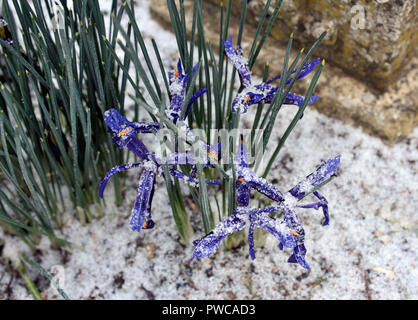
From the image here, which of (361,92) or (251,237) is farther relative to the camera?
(361,92)

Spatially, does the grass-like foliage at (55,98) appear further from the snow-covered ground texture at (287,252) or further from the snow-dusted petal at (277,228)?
the snow-dusted petal at (277,228)

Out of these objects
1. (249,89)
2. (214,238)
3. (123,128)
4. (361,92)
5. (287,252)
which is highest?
(361,92)

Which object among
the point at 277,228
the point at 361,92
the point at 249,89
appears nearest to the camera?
the point at 277,228

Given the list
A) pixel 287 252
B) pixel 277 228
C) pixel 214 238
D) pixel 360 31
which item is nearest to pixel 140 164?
pixel 214 238

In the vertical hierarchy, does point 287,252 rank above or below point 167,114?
below

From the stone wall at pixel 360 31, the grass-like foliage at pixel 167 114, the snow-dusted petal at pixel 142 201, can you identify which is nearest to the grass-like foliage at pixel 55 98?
the grass-like foliage at pixel 167 114

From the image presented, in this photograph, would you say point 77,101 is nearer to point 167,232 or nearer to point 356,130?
point 167,232

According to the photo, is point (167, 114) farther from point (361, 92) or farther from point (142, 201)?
Result: point (361, 92)
